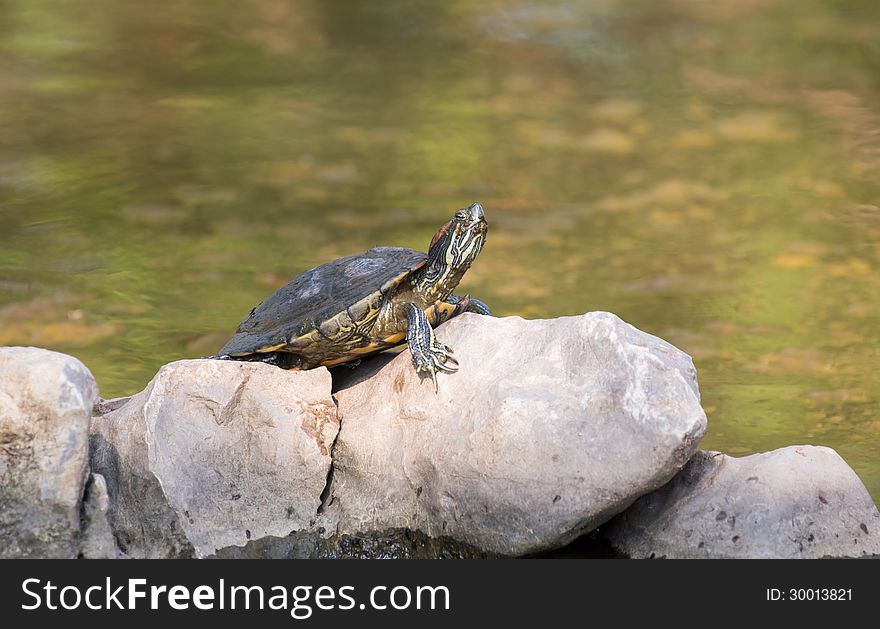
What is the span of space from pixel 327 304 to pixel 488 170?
549 cm

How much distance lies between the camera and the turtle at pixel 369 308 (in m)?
3.99

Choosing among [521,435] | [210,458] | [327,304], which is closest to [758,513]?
[521,435]

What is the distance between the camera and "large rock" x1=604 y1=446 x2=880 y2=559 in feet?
11.5

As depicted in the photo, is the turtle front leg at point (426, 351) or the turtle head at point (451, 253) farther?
the turtle head at point (451, 253)

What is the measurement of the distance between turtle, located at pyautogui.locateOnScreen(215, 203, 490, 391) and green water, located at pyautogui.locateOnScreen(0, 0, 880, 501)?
169 centimetres

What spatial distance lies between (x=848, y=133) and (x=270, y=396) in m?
7.39

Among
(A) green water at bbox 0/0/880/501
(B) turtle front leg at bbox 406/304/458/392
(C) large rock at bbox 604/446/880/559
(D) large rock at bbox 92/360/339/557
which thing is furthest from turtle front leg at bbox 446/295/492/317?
(A) green water at bbox 0/0/880/501

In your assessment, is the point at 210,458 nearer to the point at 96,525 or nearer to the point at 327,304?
the point at 96,525

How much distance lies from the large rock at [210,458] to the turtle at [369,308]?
21 centimetres

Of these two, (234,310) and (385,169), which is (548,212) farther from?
(234,310)

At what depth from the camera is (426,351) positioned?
12.7 ft

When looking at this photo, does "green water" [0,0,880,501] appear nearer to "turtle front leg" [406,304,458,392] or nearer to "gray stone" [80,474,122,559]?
"turtle front leg" [406,304,458,392]

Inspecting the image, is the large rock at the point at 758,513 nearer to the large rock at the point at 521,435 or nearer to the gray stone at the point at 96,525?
the large rock at the point at 521,435

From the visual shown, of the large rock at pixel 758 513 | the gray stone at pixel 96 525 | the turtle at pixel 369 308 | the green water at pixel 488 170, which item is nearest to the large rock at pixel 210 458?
the gray stone at pixel 96 525
